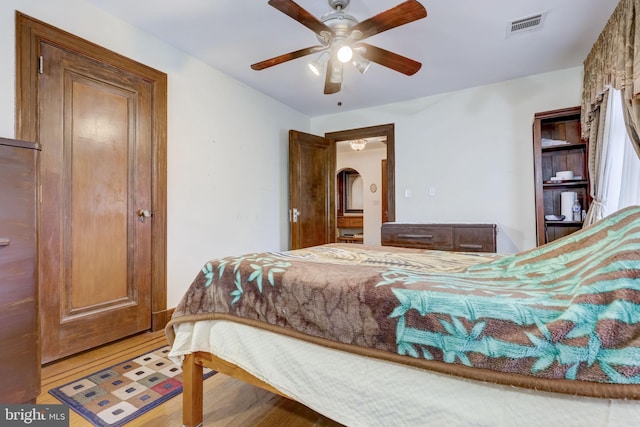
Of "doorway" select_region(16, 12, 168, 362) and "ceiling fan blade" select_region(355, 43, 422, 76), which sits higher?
"ceiling fan blade" select_region(355, 43, 422, 76)

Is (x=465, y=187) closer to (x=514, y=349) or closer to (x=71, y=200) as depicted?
(x=514, y=349)

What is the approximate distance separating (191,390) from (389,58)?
228 centimetres

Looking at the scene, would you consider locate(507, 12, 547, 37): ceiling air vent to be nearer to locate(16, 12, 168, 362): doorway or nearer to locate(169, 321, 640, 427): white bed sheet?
locate(169, 321, 640, 427): white bed sheet

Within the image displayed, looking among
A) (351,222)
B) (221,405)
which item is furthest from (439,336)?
(351,222)

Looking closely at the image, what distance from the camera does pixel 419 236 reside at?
3455 millimetres

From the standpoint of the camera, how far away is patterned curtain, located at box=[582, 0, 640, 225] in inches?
71.7

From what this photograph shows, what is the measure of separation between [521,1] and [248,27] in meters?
2.03

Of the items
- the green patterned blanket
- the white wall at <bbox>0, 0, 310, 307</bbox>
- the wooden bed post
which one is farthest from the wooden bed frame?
the white wall at <bbox>0, 0, 310, 307</bbox>

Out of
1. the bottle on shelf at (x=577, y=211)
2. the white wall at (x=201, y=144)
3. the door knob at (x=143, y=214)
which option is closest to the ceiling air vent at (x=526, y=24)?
the bottle on shelf at (x=577, y=211)

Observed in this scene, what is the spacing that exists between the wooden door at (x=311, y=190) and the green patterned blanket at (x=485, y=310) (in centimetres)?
281

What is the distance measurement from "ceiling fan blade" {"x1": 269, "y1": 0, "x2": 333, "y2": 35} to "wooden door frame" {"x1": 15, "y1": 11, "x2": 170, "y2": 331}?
4.85ft

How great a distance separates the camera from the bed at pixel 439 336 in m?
0.68

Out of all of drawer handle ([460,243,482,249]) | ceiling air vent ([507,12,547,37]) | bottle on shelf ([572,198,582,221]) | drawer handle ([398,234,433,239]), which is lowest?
drawer handle ([460,243,482,249])

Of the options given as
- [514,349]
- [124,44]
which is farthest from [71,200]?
[514,349]
